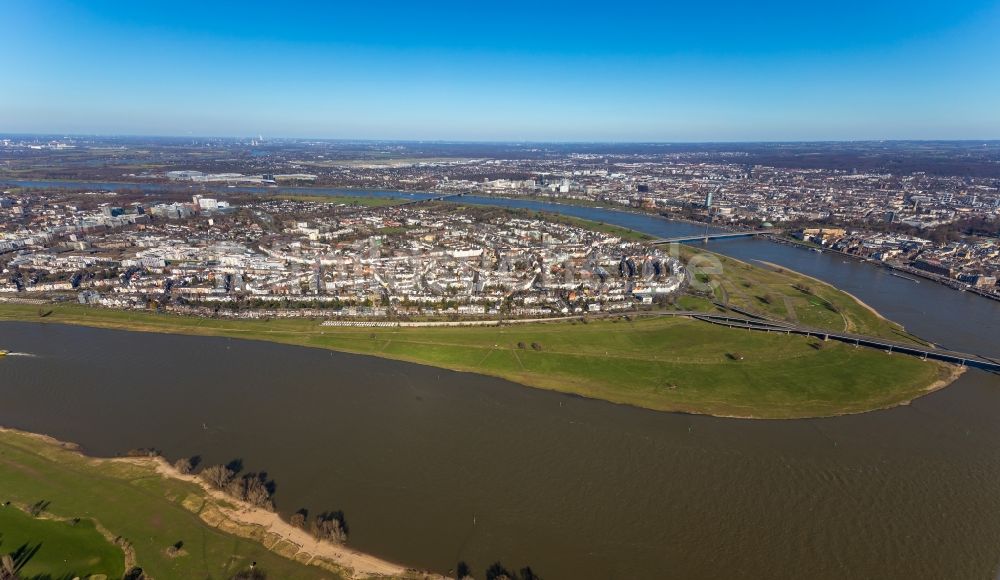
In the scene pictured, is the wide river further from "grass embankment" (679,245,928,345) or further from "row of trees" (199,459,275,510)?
"grass embankment" (679,245,928,345)

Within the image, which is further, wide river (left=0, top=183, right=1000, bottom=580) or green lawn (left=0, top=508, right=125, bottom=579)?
wide river (left=0, top=183, right=1000, bottom=580)

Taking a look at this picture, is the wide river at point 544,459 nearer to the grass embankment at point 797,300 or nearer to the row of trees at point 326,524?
the row of trees at point 326,524

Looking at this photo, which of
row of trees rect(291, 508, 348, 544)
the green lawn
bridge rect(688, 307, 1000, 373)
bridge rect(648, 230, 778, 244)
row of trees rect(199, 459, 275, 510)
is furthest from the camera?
bridge rect(648, 230, 778, 244)

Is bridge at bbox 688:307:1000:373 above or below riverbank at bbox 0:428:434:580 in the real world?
above

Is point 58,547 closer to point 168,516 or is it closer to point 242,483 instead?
point 168,516

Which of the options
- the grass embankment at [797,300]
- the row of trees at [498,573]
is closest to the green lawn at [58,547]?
the row of trees at [498,573]

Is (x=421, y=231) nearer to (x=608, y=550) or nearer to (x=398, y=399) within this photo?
(x=398, y=399)

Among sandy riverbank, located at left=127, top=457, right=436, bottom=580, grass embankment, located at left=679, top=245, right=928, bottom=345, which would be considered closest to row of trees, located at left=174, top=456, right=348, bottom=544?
sandy riverbank, located at left=127, top=457, right=436, bottom=580
